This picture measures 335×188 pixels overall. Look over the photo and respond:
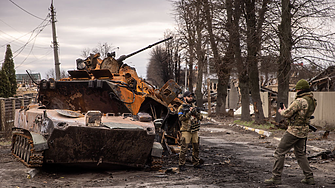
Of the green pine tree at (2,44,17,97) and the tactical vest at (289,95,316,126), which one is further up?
the green pine tree at (2,44,17,97)

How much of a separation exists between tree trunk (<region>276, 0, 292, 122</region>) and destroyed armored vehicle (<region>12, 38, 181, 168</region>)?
766 centimetres

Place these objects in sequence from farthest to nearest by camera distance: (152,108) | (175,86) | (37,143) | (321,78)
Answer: (321,78) → (175,86) → (152,108) → (37,143)

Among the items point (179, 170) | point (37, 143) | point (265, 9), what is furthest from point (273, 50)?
point (37, 143)

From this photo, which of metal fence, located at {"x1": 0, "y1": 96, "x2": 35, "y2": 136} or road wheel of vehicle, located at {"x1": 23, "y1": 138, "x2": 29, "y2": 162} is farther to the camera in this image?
metal fence, located at {"x1": 0, "y1": 96, "x2": 35, "y2": 136}

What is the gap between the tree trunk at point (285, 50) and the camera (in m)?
17.7

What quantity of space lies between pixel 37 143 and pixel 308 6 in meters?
14.3

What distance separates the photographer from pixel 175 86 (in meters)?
12.2

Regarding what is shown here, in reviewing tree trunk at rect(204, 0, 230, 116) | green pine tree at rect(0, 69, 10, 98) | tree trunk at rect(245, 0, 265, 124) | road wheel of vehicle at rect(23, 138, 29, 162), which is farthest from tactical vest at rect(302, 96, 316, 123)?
green pine tree at rect(0, 69, 10, 98)

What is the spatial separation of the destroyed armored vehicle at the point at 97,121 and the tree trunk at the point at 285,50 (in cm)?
766

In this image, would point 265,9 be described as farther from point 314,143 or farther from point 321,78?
point 314,143

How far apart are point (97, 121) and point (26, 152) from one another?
2.42 meters

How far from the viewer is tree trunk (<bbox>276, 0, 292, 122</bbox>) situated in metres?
17.7

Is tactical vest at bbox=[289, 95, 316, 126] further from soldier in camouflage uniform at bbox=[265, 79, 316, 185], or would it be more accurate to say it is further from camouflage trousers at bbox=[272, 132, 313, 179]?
camouflage trousers at bbox=[272, 132, 313, 179]

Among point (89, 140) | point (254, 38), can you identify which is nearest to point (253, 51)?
point (254, 38)
